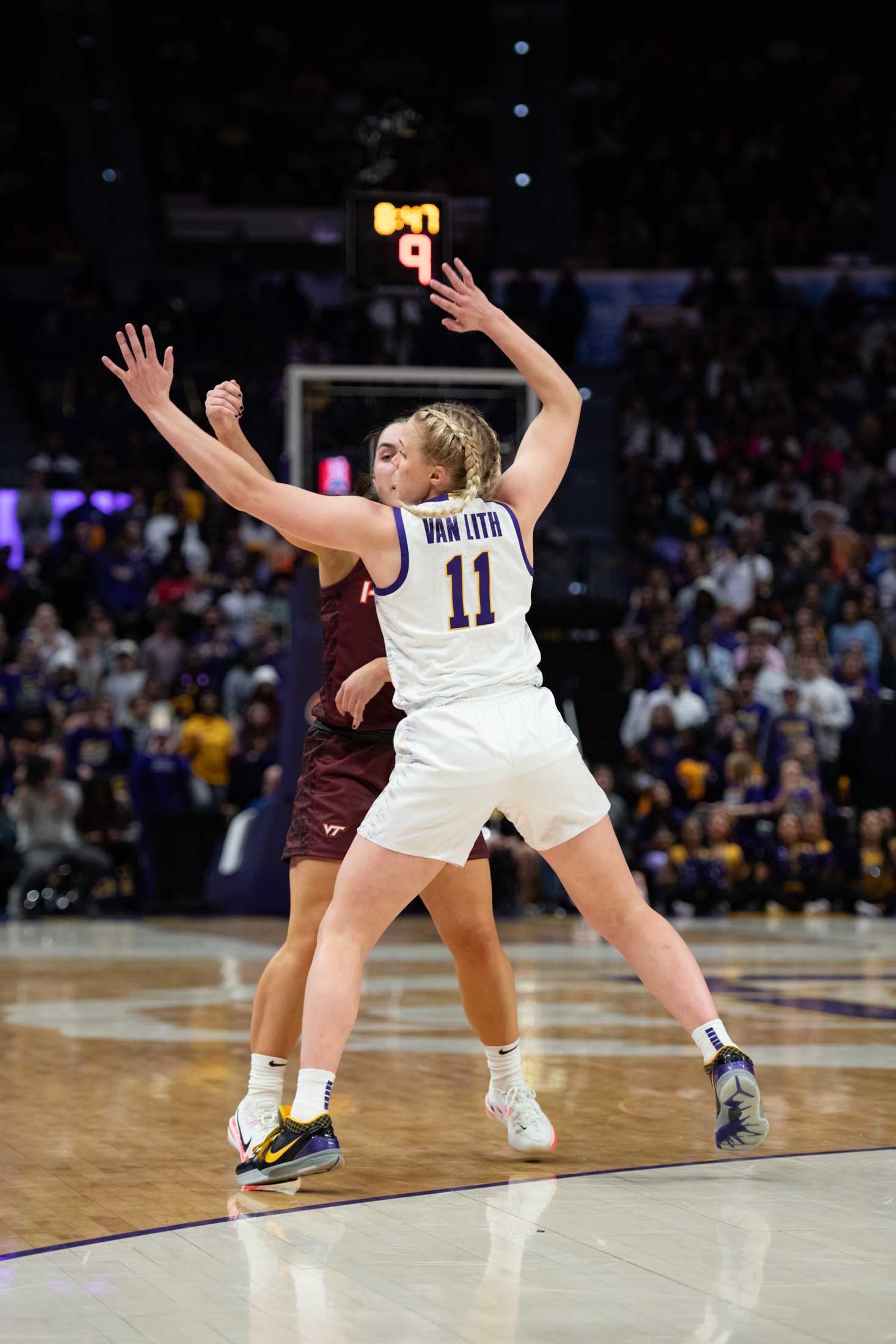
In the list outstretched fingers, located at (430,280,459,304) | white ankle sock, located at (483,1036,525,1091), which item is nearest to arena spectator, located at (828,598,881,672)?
white ankle sock, located at (483,1036,525,1091)

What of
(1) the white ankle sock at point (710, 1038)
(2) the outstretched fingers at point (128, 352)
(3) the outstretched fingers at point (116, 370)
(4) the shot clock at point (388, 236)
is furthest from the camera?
(4) the shot clock at point (388, 236)

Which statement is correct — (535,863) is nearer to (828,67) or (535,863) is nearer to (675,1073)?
(675,1073)

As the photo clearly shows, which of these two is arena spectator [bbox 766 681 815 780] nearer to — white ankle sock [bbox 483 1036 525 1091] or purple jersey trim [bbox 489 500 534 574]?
white ankle sock [bbox 483 1036 525 1091]

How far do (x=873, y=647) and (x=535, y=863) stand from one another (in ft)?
15.6

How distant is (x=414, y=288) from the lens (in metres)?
11.6

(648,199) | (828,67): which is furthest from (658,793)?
(828,67)

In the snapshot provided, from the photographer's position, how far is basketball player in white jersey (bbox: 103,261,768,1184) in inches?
173

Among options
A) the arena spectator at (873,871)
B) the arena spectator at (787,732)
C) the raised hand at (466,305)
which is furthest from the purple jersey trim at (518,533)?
the arena spectator at (787,732)

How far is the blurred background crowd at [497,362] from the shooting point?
15742 mm

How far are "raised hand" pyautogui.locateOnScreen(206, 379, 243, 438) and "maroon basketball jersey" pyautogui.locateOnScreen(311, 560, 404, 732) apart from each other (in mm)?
597

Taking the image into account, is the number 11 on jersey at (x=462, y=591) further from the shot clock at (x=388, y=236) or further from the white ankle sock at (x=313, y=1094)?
the shot clock at (x=388, y=236)

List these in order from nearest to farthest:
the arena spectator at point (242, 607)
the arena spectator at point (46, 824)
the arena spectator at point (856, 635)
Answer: the arena spectator at point (46, 824), the arena spectator at point (856, 635), the arena spectator at point (242, 607)

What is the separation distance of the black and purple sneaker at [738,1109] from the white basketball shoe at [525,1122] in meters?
0.58

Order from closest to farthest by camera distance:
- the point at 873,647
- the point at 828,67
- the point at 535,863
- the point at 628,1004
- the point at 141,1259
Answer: the point at 141,1259 → the point at 628,1004 → the point at 535,863 → the point at 873,647 → the point at 828,67
